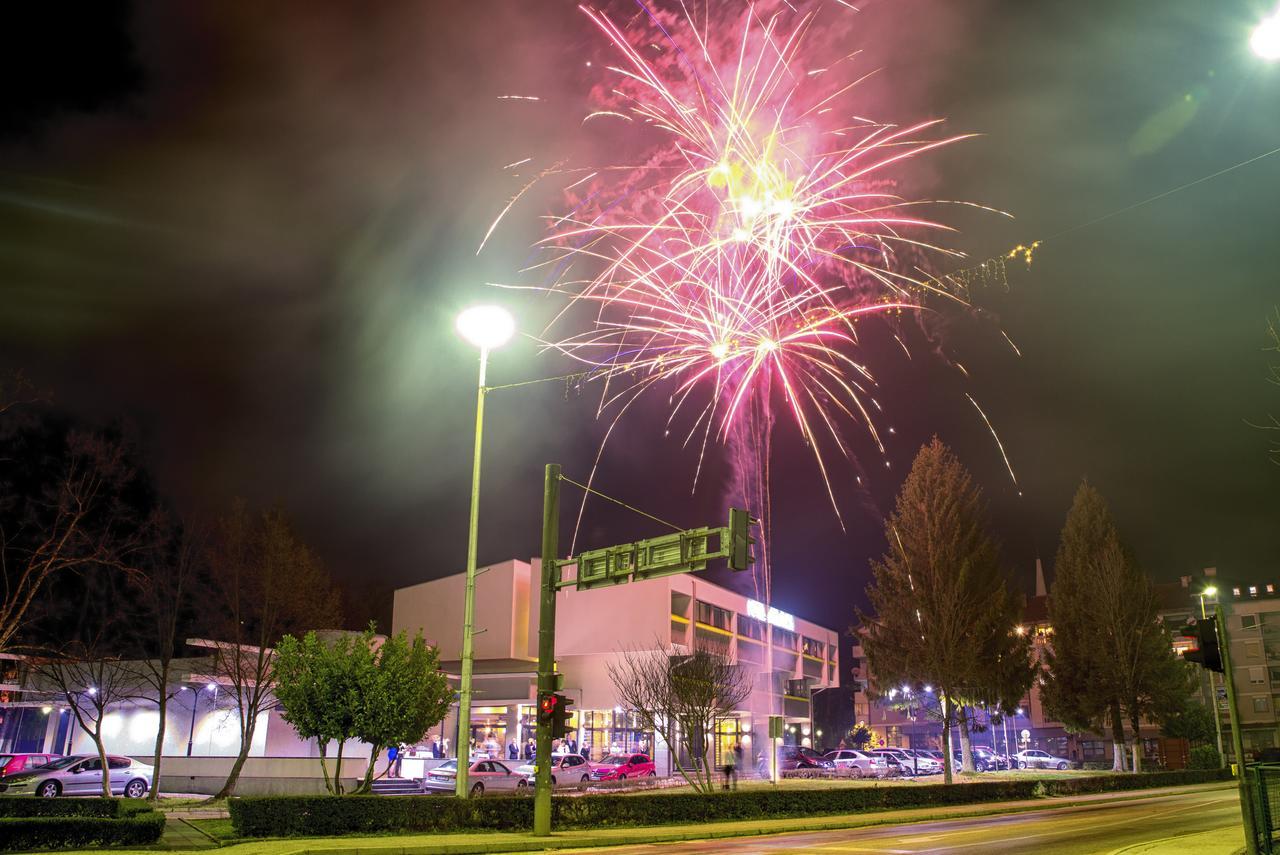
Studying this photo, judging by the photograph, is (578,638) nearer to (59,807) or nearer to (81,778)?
(81,778)

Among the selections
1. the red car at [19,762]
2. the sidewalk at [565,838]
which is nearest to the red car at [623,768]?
the sidewalk at [565,838]

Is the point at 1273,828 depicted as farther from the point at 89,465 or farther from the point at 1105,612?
the point at 1105,612

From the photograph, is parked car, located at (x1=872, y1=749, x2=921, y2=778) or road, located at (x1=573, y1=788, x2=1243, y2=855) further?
Answer: parked car, located at (x1=872, y1=749, x2=921, y2=778)

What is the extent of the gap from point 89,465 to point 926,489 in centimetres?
3939

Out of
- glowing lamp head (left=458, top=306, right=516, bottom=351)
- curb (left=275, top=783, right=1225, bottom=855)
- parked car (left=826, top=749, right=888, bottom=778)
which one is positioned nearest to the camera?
curb (left=275, top=783, right=1225, bottom=855)

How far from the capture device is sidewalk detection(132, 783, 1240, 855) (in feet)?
58.2

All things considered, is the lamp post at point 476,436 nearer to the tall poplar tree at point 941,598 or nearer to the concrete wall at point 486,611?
the tall poplar tree at point 941,598

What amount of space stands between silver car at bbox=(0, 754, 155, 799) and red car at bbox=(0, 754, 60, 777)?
1.20 metres

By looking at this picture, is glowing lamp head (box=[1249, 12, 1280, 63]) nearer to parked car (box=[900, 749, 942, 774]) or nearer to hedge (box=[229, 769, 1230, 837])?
hedge (box=[229, 769, 1230, 837])

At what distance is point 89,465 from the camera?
1216 inches

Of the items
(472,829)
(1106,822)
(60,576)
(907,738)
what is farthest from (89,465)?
(907,738)

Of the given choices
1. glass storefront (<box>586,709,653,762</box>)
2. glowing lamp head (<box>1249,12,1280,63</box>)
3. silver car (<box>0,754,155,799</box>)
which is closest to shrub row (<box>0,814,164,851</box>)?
silver car (<box>0,754,155,799</box>)

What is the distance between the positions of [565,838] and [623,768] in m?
31.0

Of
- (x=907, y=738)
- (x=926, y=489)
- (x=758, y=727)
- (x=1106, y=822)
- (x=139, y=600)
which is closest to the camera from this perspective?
(x=1106, y=822)
